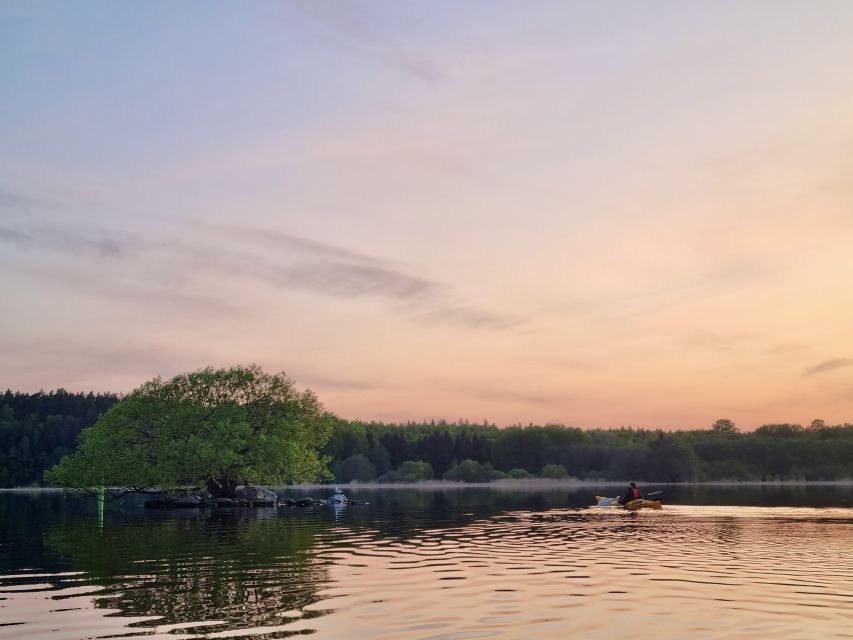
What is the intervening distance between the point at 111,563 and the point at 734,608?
961 inches

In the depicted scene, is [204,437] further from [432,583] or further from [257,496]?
[432,583]

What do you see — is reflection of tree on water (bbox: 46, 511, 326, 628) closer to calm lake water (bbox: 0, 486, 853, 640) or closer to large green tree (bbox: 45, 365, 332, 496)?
calm lake water (bbox: 0, 486, 853, 640)

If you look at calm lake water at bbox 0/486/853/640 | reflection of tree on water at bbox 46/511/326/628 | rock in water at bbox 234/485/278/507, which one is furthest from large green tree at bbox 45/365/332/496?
calm lake water at bbox 0/486/853/640

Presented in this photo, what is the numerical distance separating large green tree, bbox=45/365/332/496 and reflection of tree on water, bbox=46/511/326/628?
1363 inches

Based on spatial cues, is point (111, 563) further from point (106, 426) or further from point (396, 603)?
point (106, 426)

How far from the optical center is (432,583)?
2869cm

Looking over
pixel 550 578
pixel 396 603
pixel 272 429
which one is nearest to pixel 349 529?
pixel 550 578

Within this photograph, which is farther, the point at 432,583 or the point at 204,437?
the point at 204,437

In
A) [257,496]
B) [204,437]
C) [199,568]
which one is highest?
[204,437]

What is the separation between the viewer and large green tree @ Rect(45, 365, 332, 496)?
94125 mm

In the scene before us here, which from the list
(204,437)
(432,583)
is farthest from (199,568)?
(204,437)

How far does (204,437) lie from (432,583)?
72.7m

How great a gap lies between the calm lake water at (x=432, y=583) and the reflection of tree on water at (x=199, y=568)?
105 millimetres

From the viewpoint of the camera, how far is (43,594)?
26.9 meters
